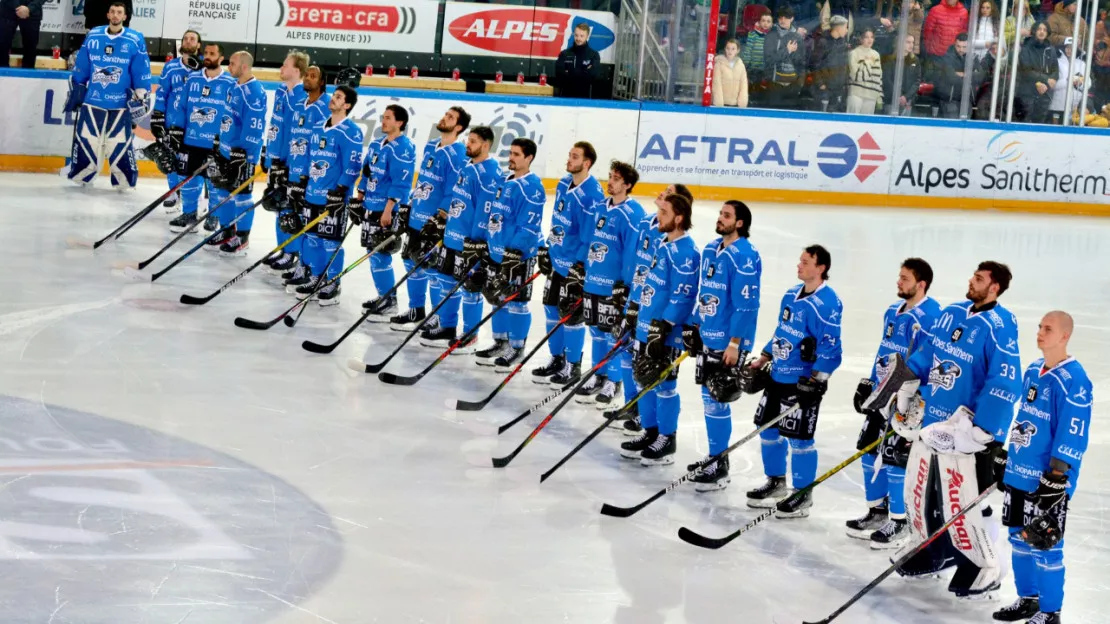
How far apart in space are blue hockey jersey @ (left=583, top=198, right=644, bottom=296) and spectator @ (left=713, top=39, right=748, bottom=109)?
9.74 m

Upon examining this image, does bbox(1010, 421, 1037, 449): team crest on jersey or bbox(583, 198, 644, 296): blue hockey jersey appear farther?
bbox(583, 198, 644, 296): blue hockey jersey

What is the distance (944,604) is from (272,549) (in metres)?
2.65

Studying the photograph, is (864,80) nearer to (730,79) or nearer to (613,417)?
(730,79)

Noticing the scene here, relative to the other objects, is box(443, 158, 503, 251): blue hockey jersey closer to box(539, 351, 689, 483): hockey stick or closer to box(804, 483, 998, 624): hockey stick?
box(539, 351, 689, 483): hockey stick

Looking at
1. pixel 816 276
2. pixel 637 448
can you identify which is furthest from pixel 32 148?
pixel 816 276

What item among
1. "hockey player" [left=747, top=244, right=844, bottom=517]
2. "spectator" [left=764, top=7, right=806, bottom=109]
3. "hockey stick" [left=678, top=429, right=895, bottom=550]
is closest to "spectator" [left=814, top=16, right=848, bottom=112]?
"spectator" [left=764, top=7, right=806, bottom=109]

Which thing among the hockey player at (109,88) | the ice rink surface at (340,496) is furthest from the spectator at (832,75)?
the hockey player at (109,88)

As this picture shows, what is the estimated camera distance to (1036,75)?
18.7 metres

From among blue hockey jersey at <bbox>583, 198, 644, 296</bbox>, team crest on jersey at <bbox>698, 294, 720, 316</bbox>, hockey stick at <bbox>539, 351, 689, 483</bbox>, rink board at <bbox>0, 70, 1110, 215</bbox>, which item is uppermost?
rink board at <bbox>0, 70, 1110, 215</bbox>

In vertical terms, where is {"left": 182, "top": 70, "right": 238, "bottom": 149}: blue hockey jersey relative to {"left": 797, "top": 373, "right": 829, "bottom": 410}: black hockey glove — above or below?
above

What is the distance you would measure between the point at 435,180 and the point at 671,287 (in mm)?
2913

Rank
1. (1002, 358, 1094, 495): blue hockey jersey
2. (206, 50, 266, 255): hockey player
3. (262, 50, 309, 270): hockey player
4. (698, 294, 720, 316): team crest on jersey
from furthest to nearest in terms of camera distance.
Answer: (206, 50, 266, 255): hockey player < (262, 50, 309, 270): hockey player < (698, 294, 720, 316): team crest on jersey < (1002, 358, 1094, 495): blue hockey jersey

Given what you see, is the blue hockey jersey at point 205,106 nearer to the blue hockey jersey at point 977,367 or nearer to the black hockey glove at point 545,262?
the black hockey glove at point 545,262

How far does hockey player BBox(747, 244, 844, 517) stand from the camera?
6461 mm
